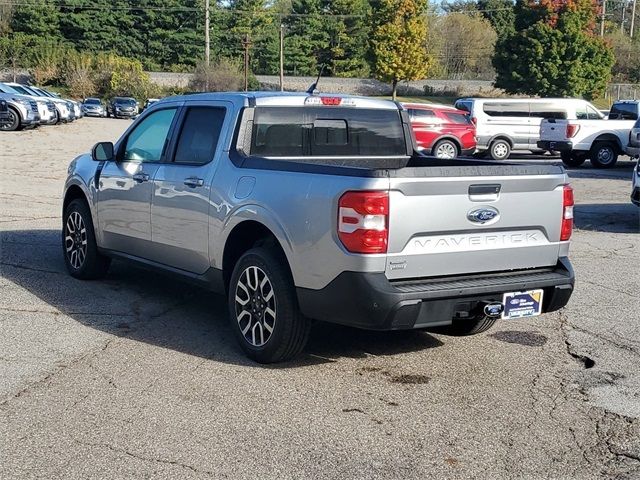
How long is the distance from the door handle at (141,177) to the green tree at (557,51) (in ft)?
189

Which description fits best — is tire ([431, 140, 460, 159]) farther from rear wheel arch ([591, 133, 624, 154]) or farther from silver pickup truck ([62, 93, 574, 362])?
silver pickup truck ([62, 93, 574, 362])

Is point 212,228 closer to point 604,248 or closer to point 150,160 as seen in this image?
point 150,160

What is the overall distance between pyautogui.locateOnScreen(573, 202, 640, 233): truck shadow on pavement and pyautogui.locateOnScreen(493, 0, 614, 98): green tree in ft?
157

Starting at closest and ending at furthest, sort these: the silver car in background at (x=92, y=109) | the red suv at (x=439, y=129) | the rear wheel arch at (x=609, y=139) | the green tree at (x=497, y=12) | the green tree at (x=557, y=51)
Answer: the red suv at (x=439, y=129) < the rear wheel arch at (x=609, y=139) < the silver car in background at (x=92, y=109) < the green tree at (x=557, y=51) < the green tree at (x=497, y=12)

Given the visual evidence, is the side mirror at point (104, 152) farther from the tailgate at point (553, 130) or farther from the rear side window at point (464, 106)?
the rear side window at point (464, 106)

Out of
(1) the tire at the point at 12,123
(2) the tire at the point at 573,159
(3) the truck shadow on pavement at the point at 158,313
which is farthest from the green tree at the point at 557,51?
(3) the truck shadow on pavement at the point at 158,313

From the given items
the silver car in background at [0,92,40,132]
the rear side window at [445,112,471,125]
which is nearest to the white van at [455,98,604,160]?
the rear side window at [445,112,471,125]

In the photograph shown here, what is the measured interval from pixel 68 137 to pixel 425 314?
2698 cm

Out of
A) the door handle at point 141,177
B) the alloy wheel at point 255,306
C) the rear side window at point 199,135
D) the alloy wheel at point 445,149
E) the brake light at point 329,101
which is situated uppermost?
the brake light at point 329,101

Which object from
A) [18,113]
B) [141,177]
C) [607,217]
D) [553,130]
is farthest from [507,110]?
[141,177]

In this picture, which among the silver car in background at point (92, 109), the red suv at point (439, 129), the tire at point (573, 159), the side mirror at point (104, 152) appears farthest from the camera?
the silver car in background at point (92, 109)

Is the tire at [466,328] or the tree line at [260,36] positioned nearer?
the tire at [466,328]

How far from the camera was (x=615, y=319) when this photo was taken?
7.39 meters

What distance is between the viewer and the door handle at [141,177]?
7.26 meters
